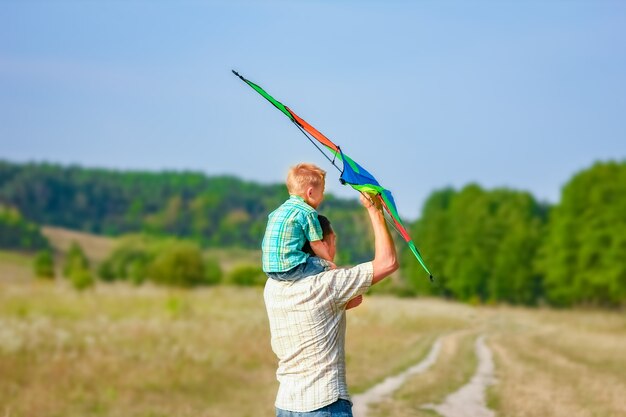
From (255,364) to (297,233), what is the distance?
1996 centimetres

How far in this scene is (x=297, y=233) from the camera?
602 cm

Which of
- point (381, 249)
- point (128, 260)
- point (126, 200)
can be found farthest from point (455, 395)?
point (126, 200)

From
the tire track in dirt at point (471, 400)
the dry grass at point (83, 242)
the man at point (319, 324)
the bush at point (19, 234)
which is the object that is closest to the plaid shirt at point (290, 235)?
the man at point (319, 324)

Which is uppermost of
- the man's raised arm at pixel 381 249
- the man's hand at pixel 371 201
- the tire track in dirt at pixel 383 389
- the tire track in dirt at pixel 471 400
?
the man's hand at pixel 371 201

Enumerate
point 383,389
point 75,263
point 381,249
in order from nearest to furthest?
1. point 381,249
2. point 383,389
3. point 75,263

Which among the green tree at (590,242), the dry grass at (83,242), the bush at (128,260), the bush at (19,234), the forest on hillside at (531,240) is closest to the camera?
the forest on hillside at (531,240)

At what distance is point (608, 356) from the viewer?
29203 millimetres

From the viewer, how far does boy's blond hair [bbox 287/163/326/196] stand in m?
6.09

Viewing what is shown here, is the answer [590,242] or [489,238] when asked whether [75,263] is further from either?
[590,242]

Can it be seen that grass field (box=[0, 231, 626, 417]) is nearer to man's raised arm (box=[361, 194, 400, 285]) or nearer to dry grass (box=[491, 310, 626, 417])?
dry grass (box=[491, 310, 626, 417])

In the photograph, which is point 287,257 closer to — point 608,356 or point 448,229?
point 608,356

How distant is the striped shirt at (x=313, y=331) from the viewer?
6.01 meters

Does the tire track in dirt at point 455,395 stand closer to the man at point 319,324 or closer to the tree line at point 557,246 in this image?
the man at point 319,324

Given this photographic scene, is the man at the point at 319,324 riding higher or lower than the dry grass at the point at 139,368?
higher
